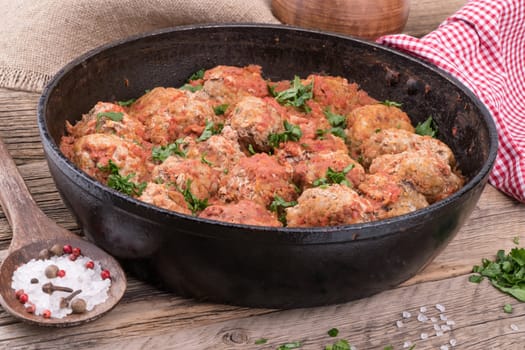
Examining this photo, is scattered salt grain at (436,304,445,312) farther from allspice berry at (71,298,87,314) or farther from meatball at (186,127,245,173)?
allspice berry at (71,298,87,314)

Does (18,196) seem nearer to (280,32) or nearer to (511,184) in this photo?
(280,32)

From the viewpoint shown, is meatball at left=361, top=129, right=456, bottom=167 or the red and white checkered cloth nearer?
meatball at left=361, top=129, right=456, bottom=167

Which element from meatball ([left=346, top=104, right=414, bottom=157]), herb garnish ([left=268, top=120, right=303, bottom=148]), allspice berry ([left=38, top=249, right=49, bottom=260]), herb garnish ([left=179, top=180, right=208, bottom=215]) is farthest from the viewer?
meatball ([left=346, top=104, right=414, bottom=157])

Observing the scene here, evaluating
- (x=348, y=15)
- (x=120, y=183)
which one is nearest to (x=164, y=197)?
(x=120, y=183)

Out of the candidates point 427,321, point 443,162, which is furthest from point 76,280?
point 443,162

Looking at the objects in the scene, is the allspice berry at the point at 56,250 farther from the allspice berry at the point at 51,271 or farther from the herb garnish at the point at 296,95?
the herb garnish at the point at 296,95

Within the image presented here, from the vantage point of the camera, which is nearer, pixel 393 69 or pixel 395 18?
pixel 393 69

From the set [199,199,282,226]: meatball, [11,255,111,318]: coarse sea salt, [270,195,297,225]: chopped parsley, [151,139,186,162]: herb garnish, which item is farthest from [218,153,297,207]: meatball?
[11,255,111,318]: coarse sea salt
